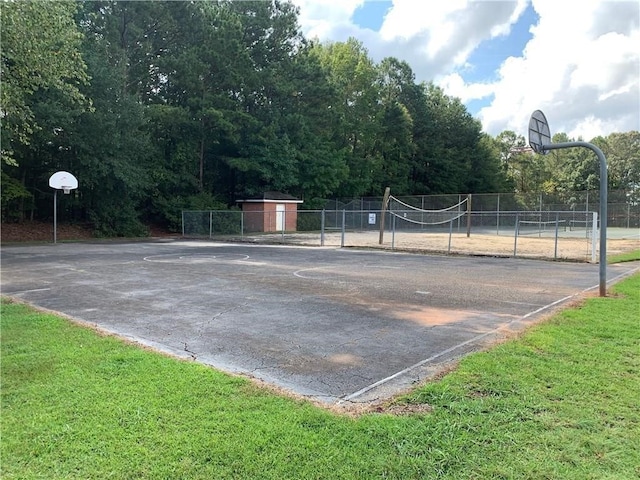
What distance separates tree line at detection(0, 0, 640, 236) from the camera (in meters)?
21.7

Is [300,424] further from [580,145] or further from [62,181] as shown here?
[62,181]

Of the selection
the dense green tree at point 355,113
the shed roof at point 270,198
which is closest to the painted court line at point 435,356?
the shed roof at point 270,198

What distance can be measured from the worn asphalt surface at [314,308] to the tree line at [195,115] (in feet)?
16.8

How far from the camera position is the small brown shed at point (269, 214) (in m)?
33.0

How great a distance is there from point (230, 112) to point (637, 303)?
101 ft

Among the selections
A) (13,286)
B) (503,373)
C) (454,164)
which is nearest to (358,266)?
(13,286)

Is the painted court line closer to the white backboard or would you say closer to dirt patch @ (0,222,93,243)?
the white backboard

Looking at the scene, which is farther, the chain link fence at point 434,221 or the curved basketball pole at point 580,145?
the chain link fence at point 434,221

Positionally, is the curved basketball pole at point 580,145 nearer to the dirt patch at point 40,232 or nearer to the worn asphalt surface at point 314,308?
the worn asphalt surface at point 314,308

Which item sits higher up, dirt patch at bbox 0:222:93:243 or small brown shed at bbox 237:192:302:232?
small brown shed at bbox 237:192:302:232

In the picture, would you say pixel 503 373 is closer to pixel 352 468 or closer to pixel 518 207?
pixel 352 468

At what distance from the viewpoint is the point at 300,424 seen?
3.16 metres

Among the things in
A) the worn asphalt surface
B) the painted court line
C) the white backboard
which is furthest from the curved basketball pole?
the white backboard

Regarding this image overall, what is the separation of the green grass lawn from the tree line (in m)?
9.03
